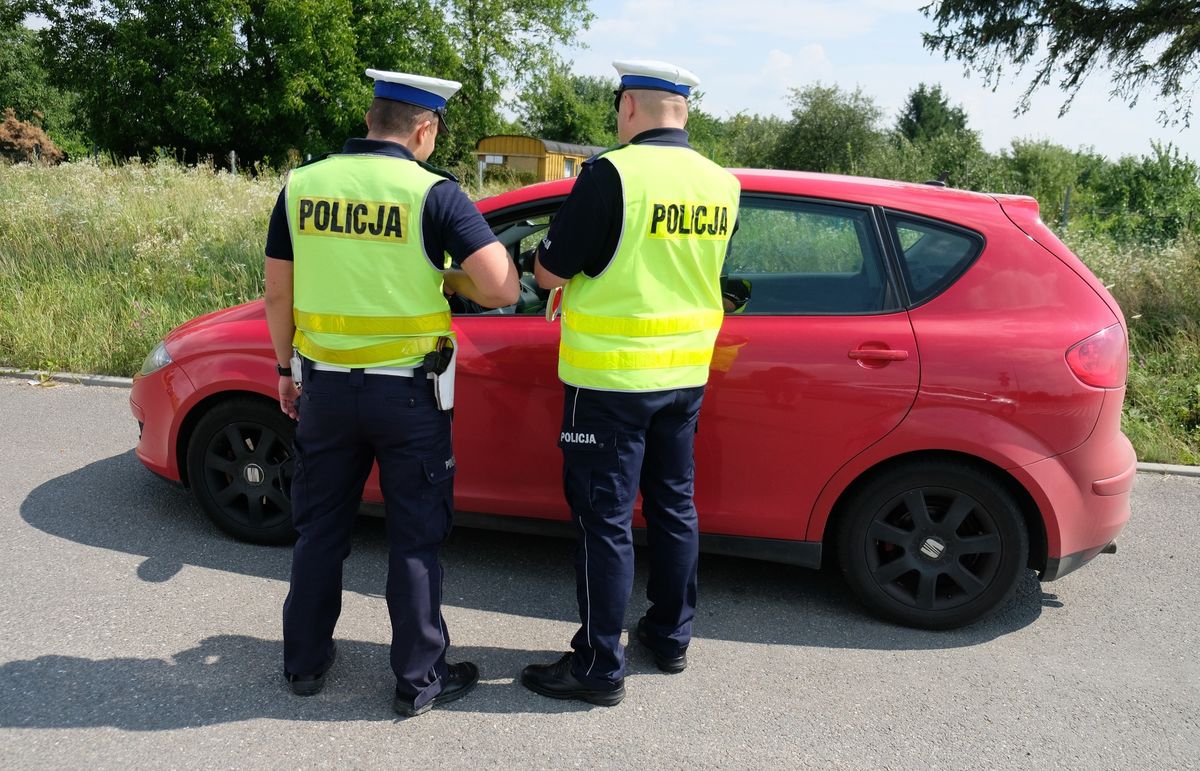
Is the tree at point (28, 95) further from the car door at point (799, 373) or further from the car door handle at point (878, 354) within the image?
the car door handle at point (878, 354)

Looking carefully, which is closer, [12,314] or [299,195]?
[299,195]

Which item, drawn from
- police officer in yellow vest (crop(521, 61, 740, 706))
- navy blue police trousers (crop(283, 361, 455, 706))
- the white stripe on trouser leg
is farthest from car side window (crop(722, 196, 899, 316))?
navy blue police trousers (crop(283, 361, 455, 706))

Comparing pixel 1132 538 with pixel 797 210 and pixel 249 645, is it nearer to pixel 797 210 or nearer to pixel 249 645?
pixel 797 210

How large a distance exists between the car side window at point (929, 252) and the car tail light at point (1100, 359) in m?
0.50

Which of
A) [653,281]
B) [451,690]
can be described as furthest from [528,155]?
[451,690]

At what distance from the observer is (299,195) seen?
2.74 m

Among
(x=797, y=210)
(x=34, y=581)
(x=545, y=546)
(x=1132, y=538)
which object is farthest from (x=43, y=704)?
(x=1132, y=538)

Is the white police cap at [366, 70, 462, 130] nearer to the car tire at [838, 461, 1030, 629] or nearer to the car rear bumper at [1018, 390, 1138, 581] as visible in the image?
the car tire at [838, 461, 1030, 629]

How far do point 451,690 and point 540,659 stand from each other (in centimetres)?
41

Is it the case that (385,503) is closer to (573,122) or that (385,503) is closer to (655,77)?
(655,77)

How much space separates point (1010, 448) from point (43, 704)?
11.0 feet

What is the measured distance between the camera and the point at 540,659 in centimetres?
339

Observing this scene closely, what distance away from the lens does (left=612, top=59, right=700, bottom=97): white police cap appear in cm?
287

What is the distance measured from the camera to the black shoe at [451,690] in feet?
9.80
